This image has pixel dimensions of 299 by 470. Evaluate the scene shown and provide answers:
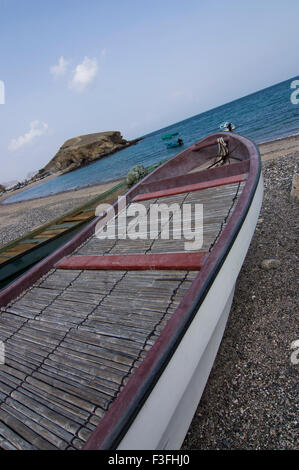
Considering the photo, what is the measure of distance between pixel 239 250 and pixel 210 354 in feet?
4.28

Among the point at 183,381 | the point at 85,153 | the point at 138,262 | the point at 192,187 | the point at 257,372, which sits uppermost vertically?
the point at 85,153

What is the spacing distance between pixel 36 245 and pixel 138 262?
16.3 feet

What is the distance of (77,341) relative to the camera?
2.55 meters

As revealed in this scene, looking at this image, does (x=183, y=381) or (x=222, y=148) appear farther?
(x=222, y=148)

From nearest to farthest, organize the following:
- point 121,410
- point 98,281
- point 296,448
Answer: point 121,410 → point 296,448 → point 98,281

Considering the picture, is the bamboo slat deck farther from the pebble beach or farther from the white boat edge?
the pebble beach

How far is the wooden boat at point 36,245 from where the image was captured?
640cm

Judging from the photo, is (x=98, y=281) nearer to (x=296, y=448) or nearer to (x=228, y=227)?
(x=228, y=227)

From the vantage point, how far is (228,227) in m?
3.21

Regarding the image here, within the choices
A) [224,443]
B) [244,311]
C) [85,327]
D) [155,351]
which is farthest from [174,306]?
[244,311]

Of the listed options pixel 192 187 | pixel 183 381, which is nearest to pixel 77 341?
pixel 183 381

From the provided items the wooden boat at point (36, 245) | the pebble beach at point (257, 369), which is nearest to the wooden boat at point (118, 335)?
the pebble beach at point (257, 369)

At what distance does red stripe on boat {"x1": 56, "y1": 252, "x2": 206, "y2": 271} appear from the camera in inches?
118

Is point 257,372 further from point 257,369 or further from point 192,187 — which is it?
point 192,187
